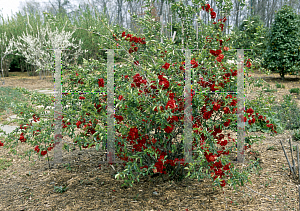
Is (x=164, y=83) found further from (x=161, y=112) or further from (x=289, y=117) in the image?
(x=289, y=117)

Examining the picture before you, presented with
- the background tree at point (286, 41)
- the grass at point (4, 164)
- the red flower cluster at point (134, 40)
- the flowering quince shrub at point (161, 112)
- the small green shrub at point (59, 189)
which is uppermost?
the background tree at point (286, 41)

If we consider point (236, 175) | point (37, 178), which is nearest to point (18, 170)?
point (37, 178)

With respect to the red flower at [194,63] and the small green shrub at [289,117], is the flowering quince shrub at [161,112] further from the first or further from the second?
the small green shrub at [289,117]

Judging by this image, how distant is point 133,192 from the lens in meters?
2.39

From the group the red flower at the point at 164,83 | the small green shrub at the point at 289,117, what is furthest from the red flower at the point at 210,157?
the small green shrub at the point at 289,117

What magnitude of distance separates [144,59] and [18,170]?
2.19 metres

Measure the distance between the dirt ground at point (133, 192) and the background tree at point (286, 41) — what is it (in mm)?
6826

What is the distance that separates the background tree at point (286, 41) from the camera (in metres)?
8.48

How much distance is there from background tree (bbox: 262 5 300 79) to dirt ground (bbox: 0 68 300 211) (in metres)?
6.83

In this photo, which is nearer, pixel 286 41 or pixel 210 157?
pixel 210 157

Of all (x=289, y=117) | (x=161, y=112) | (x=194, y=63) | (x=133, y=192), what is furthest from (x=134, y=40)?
(x=289, y=117)

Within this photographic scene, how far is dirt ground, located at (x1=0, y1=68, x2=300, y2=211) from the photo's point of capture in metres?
2.16

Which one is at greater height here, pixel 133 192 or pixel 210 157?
pixel 210 157

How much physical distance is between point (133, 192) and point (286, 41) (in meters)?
8.66
